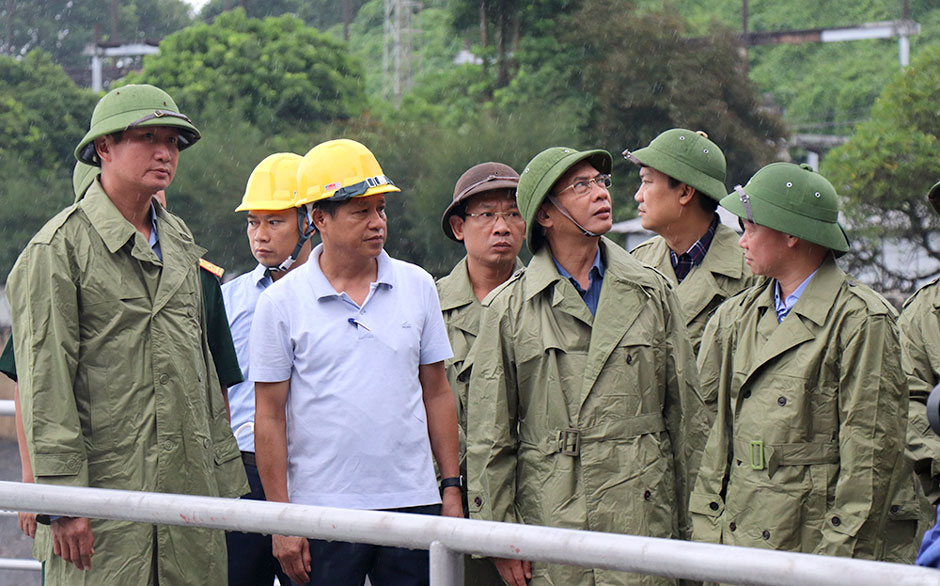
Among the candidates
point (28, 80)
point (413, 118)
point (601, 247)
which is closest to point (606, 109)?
point (413, 118)

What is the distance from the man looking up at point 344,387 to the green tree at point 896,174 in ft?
60.9

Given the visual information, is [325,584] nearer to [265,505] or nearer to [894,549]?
[265,505]

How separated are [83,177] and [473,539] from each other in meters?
2.82

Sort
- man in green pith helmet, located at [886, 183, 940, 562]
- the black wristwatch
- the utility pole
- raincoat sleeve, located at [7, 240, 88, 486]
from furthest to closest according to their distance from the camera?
the utility pole → man in green pith helmet, located at [886, 183, 940, 562] → the black wristwatch → raincoat sleeve, located at [7, 240, 88, 486]

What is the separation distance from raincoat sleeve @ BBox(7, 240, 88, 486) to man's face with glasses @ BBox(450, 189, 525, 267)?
1696 mm

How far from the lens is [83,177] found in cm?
456

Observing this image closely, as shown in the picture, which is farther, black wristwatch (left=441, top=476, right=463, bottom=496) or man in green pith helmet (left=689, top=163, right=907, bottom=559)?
black wristwatch (left=441, top=476, right=463, bottom=496)

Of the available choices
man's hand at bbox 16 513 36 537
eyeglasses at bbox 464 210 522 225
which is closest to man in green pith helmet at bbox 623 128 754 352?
eyeglasses at bbox 464 210 522 225

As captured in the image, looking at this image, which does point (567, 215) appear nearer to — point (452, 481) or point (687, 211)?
point (452, 481)

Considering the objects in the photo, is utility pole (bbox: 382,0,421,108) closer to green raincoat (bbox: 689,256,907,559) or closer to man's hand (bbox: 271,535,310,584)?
green raincoat (bbox: 689,256,907,559)

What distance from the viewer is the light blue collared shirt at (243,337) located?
453 cm

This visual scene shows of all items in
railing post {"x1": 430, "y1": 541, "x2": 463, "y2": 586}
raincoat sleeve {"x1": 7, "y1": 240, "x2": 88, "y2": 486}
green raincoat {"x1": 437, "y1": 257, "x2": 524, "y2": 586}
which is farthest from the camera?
green raincoat {"x1": 437, "y1": 257, "x2": 524, "y2": 586}

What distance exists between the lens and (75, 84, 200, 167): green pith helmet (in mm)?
3549

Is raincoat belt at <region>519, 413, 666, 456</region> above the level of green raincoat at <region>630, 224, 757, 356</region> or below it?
below
